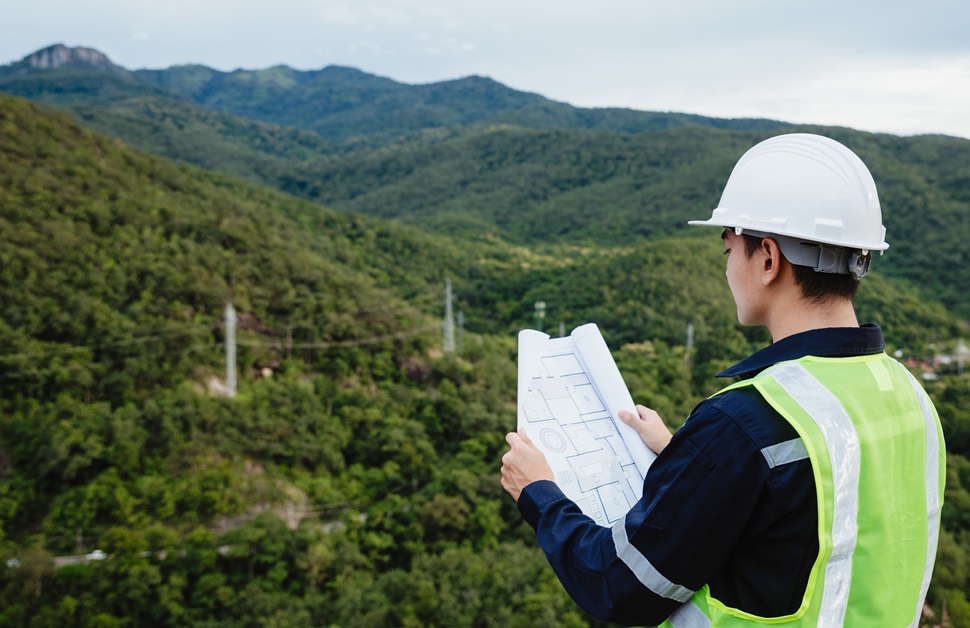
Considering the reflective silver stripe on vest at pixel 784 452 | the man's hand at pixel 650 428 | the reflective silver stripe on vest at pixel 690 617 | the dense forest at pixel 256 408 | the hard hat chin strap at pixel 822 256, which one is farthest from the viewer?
the dense forest at pixel 256 408

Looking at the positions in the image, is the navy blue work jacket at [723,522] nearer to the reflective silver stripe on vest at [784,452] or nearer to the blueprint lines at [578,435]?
the reflective silver stripe on vest at [784,452]

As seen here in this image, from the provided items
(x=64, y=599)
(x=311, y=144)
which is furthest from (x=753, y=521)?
(x=311, y=144)

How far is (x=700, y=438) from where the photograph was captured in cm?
135

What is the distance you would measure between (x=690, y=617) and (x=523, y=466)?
0.53 metres

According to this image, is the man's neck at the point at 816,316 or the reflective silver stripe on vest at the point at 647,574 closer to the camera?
the reflective silver stripe on vest at the point at 647,574

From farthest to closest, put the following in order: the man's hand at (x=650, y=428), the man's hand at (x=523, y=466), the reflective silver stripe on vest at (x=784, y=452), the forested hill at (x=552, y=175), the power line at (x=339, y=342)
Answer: the forested hill at (x=552, y=175) → the power line at (x=339, y=342) → the man's hand at (x=650, y=428) → the man's hand at (x=523, y=466) → the reflective silver stripe on vest at (x=784, y=452)

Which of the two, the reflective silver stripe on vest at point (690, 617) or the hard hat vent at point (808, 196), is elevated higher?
the hard hat vent at point (808, 196)

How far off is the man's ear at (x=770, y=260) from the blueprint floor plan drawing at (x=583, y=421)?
0.61 m

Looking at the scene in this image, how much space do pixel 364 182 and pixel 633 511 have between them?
117865 mm

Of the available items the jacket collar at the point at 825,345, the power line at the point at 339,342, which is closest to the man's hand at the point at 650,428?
the jacket collar at the point at 825,345

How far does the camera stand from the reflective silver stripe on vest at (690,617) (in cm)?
143

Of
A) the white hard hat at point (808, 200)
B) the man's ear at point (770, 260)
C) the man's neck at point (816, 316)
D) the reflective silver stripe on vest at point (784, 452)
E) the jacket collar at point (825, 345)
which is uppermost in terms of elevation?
the white hard hat at point (808, 200)

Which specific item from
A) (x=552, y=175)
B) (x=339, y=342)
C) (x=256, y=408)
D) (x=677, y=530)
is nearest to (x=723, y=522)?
(x=677, y=530)

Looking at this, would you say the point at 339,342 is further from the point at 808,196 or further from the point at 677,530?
the point at 677,530
